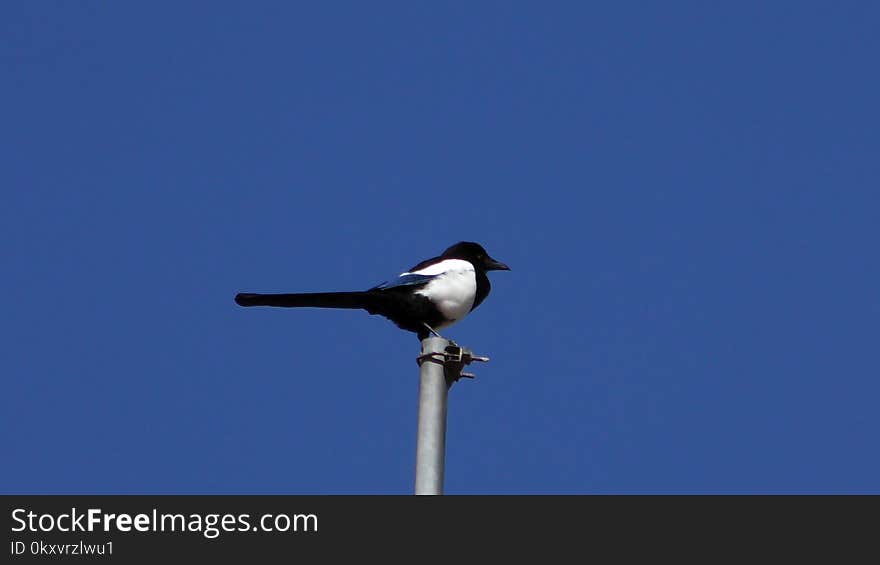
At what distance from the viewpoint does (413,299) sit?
764cm

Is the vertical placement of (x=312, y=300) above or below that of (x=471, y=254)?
below

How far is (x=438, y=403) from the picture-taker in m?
5.49

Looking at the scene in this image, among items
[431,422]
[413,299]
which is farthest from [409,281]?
[431,422]

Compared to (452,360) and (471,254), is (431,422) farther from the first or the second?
(471,254)

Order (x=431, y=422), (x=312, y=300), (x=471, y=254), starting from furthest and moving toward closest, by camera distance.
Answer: (x=471, y=254) < (x=312, y=300) < (x=431, y=422)

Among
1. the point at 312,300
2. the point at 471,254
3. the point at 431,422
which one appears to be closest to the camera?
the point at 431,422

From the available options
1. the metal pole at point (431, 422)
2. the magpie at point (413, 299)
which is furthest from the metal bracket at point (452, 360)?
the magpie at point (413, 299)

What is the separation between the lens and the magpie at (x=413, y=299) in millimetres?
7617

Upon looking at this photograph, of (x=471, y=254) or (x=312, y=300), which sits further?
(x=471, y=254)

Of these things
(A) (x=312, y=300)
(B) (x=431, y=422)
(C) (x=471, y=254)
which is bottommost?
(B) (x=431, y=422)

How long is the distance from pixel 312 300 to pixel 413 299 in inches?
24.2

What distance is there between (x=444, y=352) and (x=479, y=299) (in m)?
2.50

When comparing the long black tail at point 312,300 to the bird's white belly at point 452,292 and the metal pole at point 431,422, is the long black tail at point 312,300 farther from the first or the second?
the metal pole at point 431,422
